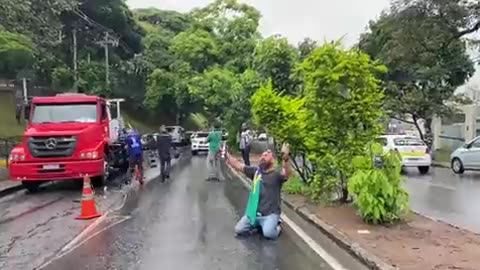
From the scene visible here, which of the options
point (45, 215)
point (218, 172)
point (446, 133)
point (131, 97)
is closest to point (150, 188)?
point (218, 172)

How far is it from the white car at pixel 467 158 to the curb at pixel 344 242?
13157 millimetres

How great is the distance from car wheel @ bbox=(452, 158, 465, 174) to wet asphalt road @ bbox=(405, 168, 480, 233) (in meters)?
0.38

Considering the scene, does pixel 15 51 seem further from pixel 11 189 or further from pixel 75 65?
pixel 75 65

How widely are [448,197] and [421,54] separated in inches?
635

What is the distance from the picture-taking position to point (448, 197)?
54.8 ft

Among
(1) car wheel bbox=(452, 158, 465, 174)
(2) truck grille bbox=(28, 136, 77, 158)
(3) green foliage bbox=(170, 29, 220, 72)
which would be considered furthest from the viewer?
(3) green foliage bbox=(170, 29, 220, 72)

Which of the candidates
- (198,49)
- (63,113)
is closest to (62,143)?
A: (63,113)

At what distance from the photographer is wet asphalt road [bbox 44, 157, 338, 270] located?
8.45 meters

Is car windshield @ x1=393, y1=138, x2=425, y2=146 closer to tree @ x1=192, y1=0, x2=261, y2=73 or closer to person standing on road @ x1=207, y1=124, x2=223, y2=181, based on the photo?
person standing on road @ x1=207, y1=124, x2=223, y2=181

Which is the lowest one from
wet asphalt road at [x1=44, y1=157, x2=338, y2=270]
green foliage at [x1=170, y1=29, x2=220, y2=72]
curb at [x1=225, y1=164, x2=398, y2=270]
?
wet asphalt road at [x1=44, y1=157, x2=338, y2=270]

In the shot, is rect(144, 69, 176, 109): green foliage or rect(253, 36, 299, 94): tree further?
rect(144, 69, 176, 109): green foliage

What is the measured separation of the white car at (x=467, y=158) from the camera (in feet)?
80.5

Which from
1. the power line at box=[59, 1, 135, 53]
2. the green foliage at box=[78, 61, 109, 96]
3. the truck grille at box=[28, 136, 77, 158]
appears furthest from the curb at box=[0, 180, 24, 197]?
the power line at box=[59, 1, 135, 53]

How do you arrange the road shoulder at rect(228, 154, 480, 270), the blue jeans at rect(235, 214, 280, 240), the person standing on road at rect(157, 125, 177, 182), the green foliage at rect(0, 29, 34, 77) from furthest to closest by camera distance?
the green foliage at rect(0, 29, 34, 77), the person standing on road at rect(157, 125, 177, 182), the blue jeans at rect(235, 214, 280, 240), the road shoulder at rect(228, 154, 480, 270)
